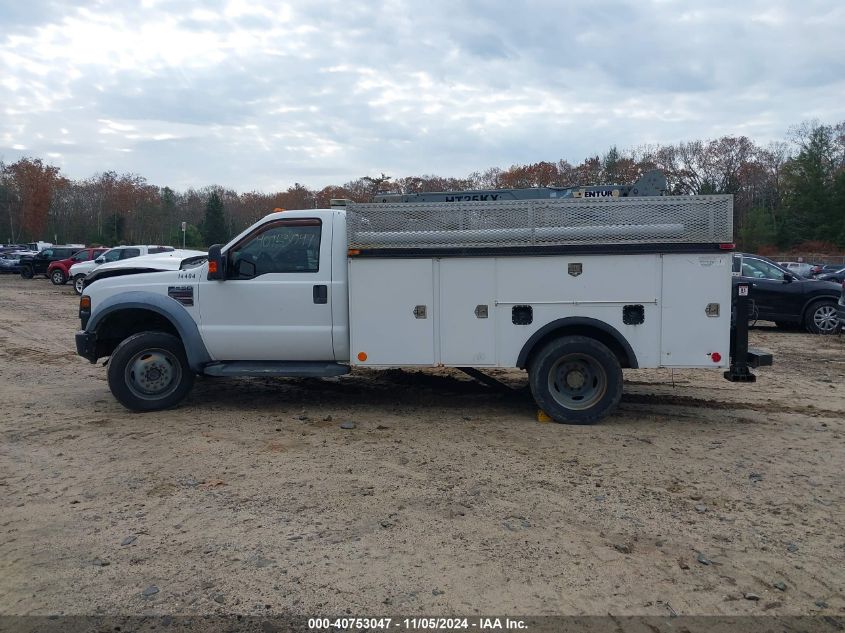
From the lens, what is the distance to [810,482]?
557 cm

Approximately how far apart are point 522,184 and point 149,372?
125ft

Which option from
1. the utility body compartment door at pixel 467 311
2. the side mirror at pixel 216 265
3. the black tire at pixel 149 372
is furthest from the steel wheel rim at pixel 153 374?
the utility body compartment door at pixel 467 311

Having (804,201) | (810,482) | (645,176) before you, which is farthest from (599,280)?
(804,201)

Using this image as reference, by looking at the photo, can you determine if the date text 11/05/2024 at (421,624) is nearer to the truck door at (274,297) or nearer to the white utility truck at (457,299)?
the white utility truck at (457,299)

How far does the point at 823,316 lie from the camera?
14.6 m

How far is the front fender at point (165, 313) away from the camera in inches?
300

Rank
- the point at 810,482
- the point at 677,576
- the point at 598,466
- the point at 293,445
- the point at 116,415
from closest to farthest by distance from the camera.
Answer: the point at 677,576 < the point at 810,482 < the point at 598,466 < the point at 293,445 < the point at 116,415

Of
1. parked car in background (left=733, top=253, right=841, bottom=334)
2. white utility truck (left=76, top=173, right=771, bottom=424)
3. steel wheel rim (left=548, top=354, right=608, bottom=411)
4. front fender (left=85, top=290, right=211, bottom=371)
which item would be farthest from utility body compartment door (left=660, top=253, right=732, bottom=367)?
parked car in background (left=733, top=253, right=841, bottom=334)

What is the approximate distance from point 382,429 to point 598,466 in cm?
220

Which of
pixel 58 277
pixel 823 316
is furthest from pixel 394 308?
pixel 58 277

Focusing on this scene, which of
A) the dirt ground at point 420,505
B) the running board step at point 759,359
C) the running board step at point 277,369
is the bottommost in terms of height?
the dirt ground at point 420,505

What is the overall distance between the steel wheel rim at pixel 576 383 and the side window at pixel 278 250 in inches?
110

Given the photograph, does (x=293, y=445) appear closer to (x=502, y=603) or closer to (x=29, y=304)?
(x=502, y=603)

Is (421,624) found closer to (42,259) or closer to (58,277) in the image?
(58,277)
